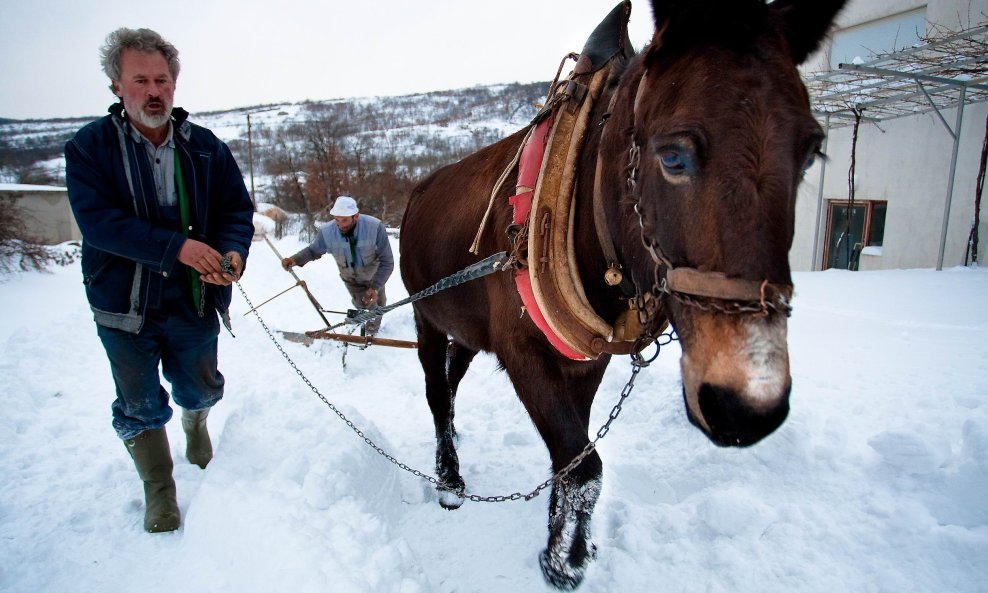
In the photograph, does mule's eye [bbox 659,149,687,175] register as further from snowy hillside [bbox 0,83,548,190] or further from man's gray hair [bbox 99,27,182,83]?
snowy hillside [bbox 0,83,548,190]

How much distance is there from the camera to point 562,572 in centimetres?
196

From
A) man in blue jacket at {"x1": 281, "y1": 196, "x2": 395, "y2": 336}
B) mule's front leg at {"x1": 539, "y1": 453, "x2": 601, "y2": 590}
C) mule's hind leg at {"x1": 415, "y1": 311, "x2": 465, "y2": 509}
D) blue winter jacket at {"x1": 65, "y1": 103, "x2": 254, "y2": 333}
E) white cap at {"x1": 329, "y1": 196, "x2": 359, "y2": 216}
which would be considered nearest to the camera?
mule's front leg at {"x1": 539, "y1": 453, "x2": 601, "y2": 590}

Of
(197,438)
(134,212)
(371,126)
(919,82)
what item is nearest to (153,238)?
(134,212)

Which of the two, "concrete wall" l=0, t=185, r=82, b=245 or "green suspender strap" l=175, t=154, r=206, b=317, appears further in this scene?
"concrete wall" l=0, t=185, r=82, b=245

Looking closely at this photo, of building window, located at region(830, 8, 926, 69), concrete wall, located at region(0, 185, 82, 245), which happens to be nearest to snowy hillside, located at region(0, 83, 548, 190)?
concrete wall, located at region(0, 185, 82, 245)

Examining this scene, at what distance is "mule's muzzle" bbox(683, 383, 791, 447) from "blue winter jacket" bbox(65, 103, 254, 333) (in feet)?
7.16

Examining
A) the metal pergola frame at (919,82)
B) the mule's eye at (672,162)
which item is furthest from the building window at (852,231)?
the mule's eye at (672,162)

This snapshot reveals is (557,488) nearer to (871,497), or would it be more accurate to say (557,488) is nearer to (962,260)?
(871,497)

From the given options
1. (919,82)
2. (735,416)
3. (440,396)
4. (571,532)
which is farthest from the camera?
(919,82)

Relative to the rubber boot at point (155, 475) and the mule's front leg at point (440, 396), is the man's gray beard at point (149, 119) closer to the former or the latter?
the rubber boot at point (155, 475)

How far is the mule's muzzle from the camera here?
3.28 ft

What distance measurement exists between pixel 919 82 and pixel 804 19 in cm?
875

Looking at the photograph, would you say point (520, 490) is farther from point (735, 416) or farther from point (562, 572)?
point (735, 416)

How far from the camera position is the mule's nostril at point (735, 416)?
100cm
